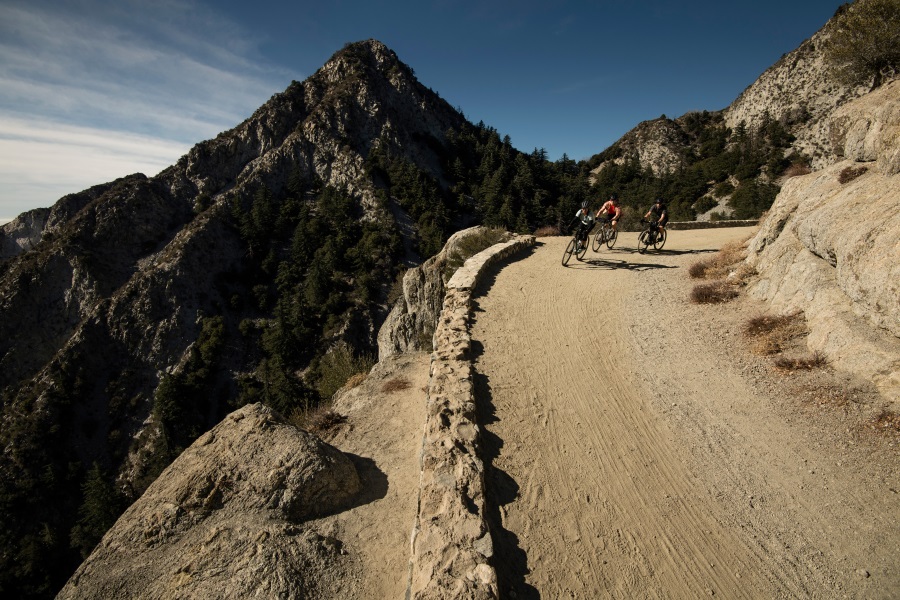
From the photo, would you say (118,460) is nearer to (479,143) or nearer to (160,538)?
(160,538)

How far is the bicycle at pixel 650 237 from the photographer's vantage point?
51.5 feet

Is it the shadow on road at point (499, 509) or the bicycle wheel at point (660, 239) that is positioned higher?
the bicycle wheel at point (660, 239)

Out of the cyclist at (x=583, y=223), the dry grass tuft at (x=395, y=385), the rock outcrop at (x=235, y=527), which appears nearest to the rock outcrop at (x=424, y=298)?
the dry grass tuft at (x=395, y=385)

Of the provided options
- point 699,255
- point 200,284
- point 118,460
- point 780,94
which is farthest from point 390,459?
point 780,94

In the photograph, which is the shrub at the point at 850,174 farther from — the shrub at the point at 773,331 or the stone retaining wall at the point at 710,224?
the stone retaining wall at the point at 710,224

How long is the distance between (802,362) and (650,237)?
954 centimetres

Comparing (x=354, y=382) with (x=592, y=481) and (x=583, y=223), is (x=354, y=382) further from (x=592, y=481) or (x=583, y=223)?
(x=583, y=223)

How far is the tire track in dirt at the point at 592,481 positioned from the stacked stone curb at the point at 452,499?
409 millimetres

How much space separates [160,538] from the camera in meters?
5.45

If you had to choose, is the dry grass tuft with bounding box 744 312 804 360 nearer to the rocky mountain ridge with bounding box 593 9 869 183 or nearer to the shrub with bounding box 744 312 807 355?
the shrub with bounding box 744 312 807 355

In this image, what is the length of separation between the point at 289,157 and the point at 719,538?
8540 centimetres

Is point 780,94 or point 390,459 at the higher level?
point 780,94

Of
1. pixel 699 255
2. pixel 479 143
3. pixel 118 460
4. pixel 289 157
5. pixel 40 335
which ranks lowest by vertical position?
pixel 118 460

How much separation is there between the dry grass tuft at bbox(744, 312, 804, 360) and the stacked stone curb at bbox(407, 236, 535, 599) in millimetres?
6668
